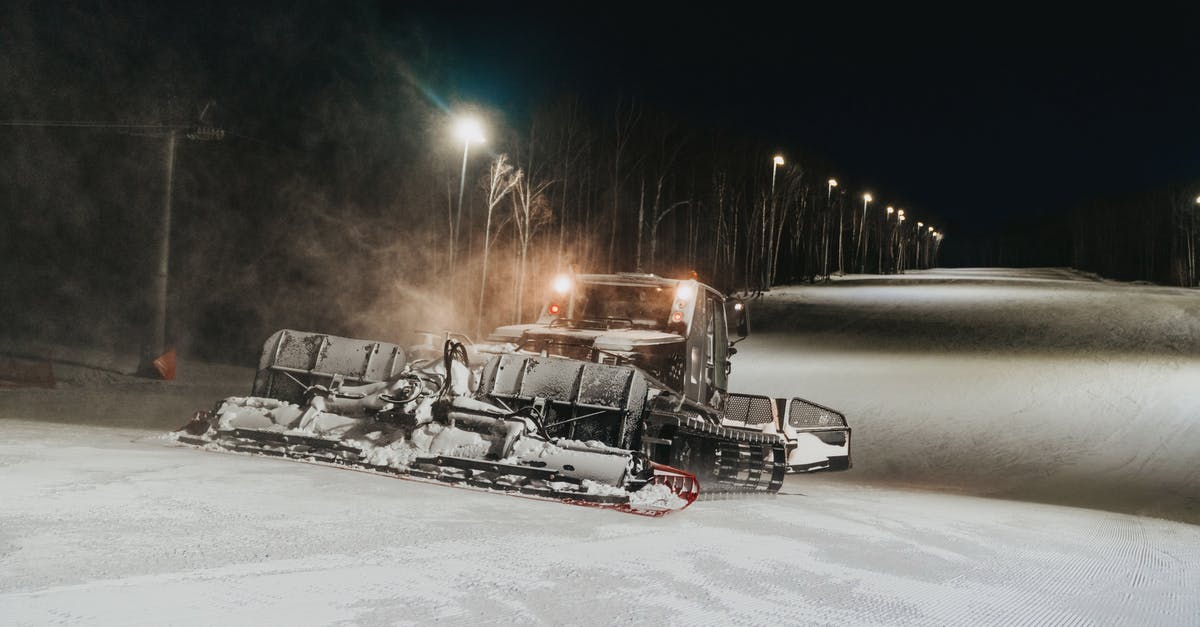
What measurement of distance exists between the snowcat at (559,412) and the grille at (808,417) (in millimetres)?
36

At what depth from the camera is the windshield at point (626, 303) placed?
888 cm

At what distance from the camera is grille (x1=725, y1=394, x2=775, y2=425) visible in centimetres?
947

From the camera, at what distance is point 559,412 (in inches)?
283

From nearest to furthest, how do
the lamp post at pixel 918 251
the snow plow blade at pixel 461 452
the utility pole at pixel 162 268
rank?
1. the snow plow blade at pixel 461 452
2. the utility pole at pixel 162 268
3. the lamp post at pixel 918 251

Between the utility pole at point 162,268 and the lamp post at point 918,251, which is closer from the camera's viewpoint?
the utility pole at point 162,268

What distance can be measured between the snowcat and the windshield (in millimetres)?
14

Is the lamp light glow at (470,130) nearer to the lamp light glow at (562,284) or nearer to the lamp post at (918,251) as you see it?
the lamp light glow at (562,284)

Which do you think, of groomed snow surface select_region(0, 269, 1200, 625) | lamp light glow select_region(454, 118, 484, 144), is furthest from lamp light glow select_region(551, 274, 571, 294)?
lamp light glow select_region(454, 118, 484, 144)

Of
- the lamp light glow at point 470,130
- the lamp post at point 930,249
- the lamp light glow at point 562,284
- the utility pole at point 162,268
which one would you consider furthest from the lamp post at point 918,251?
the lamp light glow at point 562,284

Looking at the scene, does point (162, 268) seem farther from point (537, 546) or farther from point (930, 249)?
point (930, 249)

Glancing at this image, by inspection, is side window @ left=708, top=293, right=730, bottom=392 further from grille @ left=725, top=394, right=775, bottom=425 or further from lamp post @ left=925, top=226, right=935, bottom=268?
lamp post @ left=925, top=226, right=935, bottom=268

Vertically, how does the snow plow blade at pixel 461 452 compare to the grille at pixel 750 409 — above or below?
below

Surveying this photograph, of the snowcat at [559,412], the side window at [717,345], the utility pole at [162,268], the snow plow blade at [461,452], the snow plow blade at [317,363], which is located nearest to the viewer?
the snow plow blade at [461,452]

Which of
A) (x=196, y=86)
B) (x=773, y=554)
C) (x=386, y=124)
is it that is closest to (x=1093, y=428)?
(x=773, y=554)
